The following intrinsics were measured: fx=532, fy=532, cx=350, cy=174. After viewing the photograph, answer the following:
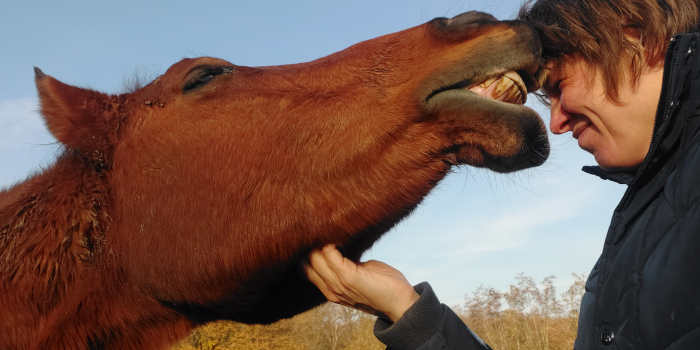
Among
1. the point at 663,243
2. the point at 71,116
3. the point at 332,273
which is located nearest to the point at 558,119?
the point at 663,243

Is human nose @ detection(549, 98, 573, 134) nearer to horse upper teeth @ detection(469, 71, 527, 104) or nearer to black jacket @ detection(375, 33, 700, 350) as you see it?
horse upper teeth @ detection(469, 71, 527, 104)

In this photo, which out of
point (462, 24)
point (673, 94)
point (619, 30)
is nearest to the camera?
point (673, 94)

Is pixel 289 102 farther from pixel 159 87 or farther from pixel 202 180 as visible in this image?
pixel 159 87

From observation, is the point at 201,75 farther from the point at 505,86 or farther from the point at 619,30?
the point at 619,30

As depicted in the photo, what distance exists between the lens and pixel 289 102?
245 centimetres

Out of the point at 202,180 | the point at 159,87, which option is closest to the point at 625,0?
the point at 202,180

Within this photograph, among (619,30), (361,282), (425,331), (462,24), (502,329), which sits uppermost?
(462,24)

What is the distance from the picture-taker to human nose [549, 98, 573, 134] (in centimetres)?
225

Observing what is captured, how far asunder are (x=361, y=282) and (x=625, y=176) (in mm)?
1195

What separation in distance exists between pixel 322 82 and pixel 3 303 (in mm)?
1659

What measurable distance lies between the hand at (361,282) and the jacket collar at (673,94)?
111cm

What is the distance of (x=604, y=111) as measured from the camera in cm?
196

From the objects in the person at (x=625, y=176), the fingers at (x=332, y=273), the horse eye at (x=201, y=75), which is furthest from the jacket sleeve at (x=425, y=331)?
the horse eye at (x=201, y=75)

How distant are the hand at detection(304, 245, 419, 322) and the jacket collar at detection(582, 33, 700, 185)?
1109 millimetres
